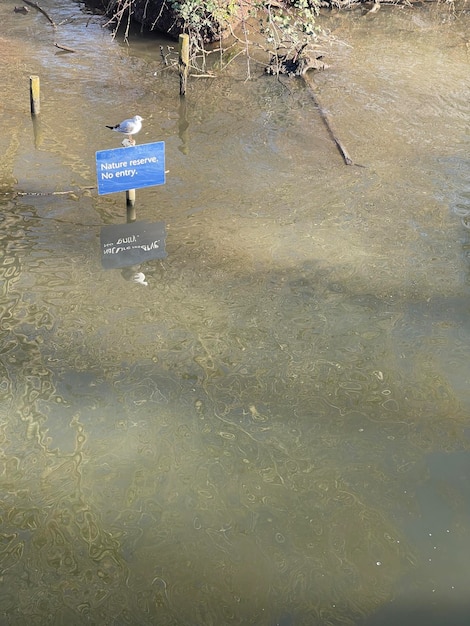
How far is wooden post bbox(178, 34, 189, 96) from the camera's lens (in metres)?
9.02

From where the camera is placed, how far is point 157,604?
3428 millimetres

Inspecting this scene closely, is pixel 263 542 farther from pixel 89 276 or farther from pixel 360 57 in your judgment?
pixel 360 57

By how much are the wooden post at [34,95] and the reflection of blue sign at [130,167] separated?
2999 millimetres

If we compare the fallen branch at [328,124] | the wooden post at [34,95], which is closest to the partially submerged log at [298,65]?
the fallen branch at [328,124]

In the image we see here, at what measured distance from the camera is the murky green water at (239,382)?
3578 millimetres

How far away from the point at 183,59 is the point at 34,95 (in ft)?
7.28

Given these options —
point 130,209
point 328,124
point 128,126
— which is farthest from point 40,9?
point 130,209

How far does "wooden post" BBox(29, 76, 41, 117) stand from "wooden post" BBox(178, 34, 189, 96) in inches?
82.5

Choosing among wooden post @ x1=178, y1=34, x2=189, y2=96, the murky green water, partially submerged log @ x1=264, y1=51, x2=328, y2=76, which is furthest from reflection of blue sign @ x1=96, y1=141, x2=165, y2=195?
partially submerged log @ x1=264, y1=51, x2=328, y2=76

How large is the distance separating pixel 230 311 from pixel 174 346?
0.65 m

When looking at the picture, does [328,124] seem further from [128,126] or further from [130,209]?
[130,209]

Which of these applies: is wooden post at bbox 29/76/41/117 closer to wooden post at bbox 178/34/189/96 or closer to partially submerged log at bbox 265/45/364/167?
wooden post at bbox 178/34/189/96

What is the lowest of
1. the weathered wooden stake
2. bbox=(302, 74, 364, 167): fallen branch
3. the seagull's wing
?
the weathered wooden stake

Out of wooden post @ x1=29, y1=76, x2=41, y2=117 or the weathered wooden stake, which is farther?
wooden post @ x1=29, y1=76, x2=41, y2=117
